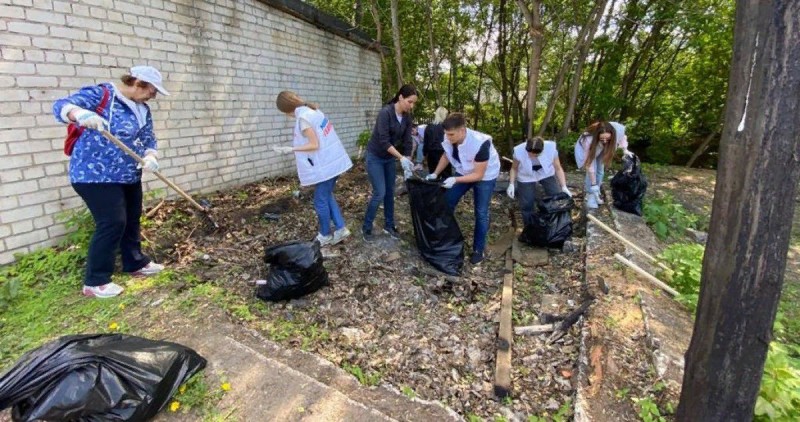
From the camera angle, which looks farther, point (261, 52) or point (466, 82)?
point (466, 82)

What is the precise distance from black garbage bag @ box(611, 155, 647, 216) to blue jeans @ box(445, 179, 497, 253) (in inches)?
84.9

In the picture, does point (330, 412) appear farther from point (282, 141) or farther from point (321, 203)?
point (282, 141)

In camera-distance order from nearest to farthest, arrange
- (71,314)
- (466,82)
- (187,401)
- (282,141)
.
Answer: (187,401)
(71,314)
(282,141)
(466,82)

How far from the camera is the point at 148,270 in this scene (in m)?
3.48

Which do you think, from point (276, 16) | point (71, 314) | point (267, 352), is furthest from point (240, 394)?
point (276, 16)

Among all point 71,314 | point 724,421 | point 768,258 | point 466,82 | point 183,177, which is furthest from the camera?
point 466,82

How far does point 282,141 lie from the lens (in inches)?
271

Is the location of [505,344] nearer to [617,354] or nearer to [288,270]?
[617,354]

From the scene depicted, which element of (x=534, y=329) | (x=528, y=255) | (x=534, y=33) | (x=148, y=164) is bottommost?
(x=534, y=329)

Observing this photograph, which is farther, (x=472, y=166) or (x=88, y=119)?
(x=472, y=166)

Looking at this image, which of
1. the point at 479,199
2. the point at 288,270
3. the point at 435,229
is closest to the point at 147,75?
the point at 288,270

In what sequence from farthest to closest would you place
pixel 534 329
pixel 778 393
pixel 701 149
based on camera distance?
pixel 701 149, pixel 534 329, pixel 778 393

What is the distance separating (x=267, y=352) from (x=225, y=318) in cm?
53

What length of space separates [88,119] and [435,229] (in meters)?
2.88
